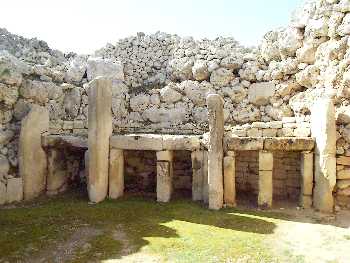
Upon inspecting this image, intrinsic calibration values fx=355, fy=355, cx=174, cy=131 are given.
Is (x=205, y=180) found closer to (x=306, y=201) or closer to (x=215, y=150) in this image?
(x=215, y=150)

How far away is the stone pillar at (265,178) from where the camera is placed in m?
11.0

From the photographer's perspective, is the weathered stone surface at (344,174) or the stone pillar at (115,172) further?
the stone pillar at (115,172)

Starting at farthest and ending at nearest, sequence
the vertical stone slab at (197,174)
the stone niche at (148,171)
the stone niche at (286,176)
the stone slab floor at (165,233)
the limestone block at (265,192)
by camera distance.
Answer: the stone niche at (148,171), the stone niche at (286,176), the vertical stone slab at (197,174), the limestone block at (265,192), the stone slab floor at (165,233)

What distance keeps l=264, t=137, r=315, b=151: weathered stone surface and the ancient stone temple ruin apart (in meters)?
0.03

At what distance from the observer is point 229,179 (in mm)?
11094

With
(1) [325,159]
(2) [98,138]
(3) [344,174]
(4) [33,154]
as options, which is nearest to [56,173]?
(4) [33,154]

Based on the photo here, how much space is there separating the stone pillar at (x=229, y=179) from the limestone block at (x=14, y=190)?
22.7 feet

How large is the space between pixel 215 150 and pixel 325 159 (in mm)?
3284

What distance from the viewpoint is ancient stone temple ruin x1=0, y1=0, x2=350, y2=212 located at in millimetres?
10992

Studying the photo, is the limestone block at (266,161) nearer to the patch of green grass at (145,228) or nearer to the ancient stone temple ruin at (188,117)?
the ancient stone temple ruin at (188,117)

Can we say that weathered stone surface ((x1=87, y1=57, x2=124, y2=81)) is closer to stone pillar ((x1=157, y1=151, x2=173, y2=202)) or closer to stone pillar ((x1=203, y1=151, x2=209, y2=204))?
stone pillar ((x1=157, y1=151, x2=173, y2=202))

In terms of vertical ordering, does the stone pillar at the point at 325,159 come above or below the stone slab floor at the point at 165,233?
above

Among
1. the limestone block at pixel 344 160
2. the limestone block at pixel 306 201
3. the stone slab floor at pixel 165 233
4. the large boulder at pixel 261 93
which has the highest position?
the large boulder at pixel 261 93

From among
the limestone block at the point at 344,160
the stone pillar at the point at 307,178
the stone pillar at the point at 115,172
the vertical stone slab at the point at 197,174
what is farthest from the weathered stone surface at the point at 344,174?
the stone pillar at the point at 115,172
